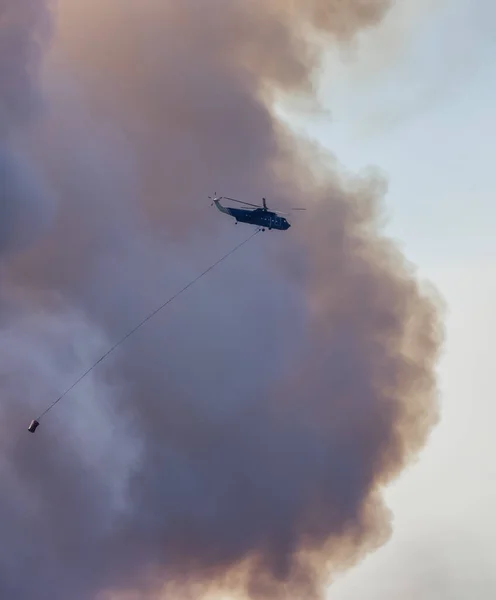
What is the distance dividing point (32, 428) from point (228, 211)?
40788 mm

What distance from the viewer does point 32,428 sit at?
315 ft

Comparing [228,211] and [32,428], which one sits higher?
[228,211]

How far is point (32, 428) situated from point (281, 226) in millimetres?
46128

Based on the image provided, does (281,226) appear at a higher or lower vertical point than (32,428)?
higher

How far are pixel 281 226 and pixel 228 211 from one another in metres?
9.00

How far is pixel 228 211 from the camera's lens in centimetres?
10788

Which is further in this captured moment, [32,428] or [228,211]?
[228,211]

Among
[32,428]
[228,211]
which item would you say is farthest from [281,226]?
[32,428]

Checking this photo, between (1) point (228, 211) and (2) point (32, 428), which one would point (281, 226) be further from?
(2) point (32, 428)

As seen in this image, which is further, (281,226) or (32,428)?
(281,226)

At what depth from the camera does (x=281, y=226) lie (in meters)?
112
